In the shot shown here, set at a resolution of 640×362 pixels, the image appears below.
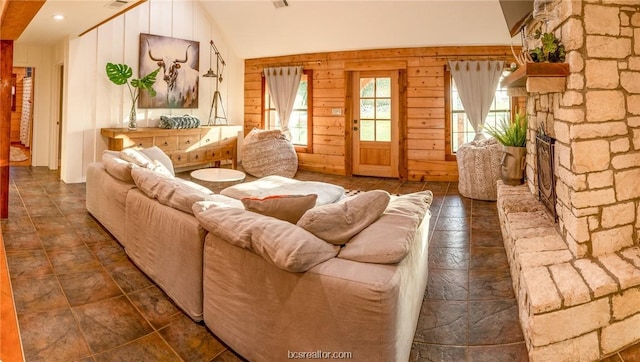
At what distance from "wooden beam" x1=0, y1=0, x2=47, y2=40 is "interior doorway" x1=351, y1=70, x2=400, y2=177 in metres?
4.89

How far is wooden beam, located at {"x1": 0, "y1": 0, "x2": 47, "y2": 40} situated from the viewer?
325 cm

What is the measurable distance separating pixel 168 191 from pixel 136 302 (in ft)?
2.35

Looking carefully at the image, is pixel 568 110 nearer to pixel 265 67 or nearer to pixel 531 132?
pixel 531 132

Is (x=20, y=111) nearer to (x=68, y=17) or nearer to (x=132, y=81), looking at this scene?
(x=132, y=81)

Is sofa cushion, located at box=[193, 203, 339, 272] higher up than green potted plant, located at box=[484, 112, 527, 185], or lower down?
lower down

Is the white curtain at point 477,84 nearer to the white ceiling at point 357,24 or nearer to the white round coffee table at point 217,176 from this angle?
the white ceiling at point 357,24

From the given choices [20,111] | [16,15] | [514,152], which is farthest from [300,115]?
[20,111]

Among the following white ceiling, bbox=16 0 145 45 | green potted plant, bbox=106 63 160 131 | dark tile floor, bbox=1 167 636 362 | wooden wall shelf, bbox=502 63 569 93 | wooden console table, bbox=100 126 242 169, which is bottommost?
dark tile floor, bbox=1 167 636 362

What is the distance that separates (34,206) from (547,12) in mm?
5482

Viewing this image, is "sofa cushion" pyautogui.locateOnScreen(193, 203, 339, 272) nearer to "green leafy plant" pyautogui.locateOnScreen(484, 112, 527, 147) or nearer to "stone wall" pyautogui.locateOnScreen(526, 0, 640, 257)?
"stone wall" pyautogui.locateOnScreen(526, 0, 640, 257)

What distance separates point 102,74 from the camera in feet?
21.1

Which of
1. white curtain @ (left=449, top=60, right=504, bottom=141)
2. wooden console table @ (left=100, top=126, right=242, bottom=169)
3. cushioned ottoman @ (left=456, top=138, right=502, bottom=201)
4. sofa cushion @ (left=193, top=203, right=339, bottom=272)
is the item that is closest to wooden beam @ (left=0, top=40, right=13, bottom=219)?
wooden console table @ (left=100, top=126, right=242, bottom=169)

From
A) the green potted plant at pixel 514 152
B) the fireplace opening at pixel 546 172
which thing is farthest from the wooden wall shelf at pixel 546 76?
the green potted plant at pixel 514 152

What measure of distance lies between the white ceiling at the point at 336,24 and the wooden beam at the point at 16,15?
73 centimetres
